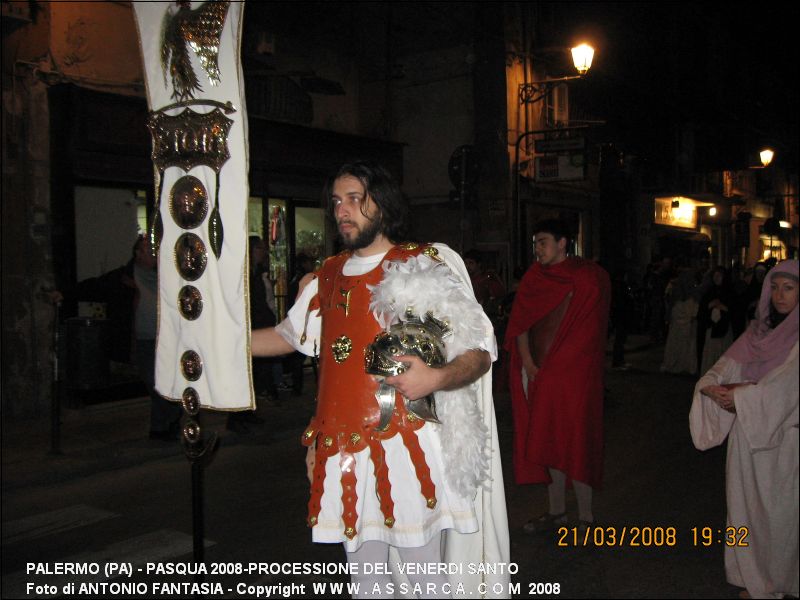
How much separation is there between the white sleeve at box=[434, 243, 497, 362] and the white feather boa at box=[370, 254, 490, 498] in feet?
0.07

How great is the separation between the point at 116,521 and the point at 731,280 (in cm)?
888

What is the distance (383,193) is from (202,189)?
76 centimetres

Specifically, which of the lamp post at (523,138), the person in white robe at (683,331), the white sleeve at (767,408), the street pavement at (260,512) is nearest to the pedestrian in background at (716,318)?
the person in white robe at (683,331)

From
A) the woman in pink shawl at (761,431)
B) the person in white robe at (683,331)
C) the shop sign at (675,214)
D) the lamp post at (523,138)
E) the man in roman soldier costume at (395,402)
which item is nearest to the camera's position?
the man in roman soldier costume at (395,402)

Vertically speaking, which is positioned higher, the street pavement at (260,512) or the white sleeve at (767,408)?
the white sleeve at (767,408)

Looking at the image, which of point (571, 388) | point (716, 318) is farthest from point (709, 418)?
point (716, 318)

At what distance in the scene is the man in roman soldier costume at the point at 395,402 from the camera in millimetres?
2572

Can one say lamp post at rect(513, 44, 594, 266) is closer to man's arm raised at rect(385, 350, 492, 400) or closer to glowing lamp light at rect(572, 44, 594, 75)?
glowing lamp light at rect(572, 44, 594, 75)

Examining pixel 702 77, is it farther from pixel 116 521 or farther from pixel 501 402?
pixel 116 521

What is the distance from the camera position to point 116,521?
5324 millimetres

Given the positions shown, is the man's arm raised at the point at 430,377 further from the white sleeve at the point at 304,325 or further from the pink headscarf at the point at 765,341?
the pink headscarf at the point at 765,341

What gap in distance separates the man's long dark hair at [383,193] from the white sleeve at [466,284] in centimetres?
17

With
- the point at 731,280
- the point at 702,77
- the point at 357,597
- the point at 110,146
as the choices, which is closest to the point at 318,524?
the point at 357,597

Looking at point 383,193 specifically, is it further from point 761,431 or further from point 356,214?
point 761,431
